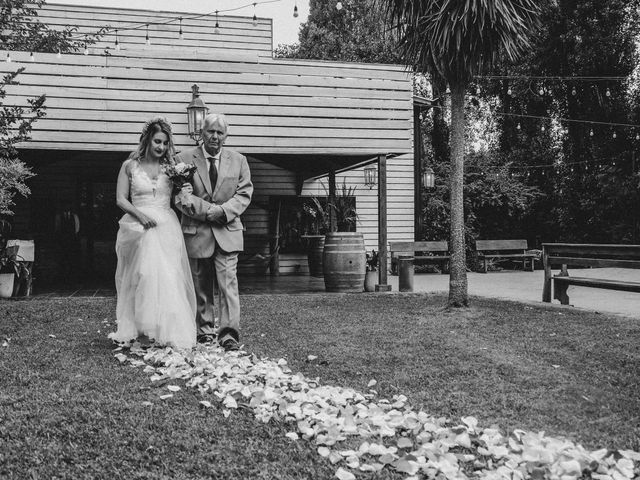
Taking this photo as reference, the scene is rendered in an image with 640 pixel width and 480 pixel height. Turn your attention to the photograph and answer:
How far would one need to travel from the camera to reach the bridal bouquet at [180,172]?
5.20 m

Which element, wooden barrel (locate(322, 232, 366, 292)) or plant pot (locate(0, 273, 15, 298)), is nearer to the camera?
plant pot (locate(0, 273, 15, 298))

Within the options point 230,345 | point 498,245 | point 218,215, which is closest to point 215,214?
point 218,215

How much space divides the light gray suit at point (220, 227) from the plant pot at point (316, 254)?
9377 mm

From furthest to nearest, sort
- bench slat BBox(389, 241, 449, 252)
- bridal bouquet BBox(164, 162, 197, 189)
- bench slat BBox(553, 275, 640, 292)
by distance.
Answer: bench slat BBox(389, 241, 449, 252) < bench slat BBox(553, 275, 640, 292) < bridal bouquet BBox(164, 162, 197, 189)

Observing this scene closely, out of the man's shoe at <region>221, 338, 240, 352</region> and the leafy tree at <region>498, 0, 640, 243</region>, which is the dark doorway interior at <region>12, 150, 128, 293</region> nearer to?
the man's shoe at <region>221, 338, 240, 352</region>

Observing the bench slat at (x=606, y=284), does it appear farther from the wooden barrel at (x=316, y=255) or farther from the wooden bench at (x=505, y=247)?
the wooden bench at (x=505, y=247)

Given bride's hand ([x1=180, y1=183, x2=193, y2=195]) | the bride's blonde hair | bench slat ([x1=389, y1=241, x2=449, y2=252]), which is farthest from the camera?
bench slat ([x1=389, y1=241, x2=449, y2=252])

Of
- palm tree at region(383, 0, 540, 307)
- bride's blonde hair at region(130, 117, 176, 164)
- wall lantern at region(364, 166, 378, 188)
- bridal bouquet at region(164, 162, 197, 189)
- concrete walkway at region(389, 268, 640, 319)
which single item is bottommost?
concrete walkway at region(389, 268, 640, 319)

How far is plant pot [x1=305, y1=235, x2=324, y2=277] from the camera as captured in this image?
15.0 m

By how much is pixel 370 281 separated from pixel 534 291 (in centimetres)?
314

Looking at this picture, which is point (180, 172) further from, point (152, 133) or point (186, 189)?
point (152, 133)

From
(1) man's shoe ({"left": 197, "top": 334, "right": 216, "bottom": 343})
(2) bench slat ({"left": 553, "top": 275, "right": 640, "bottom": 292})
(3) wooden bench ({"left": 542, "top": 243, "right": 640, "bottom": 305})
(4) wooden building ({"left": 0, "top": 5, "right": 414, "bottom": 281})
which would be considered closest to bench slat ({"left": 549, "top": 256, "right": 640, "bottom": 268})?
(3) wooden bench ({"left": 542, "top": 243, "right": 640, "bottom": 305})

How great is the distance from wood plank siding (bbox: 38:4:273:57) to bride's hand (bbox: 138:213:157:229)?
1140 cm

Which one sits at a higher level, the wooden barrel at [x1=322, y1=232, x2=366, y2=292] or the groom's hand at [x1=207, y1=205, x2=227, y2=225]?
the groom's hand at [x1=207, y1=205, x2=227, y2=225]
